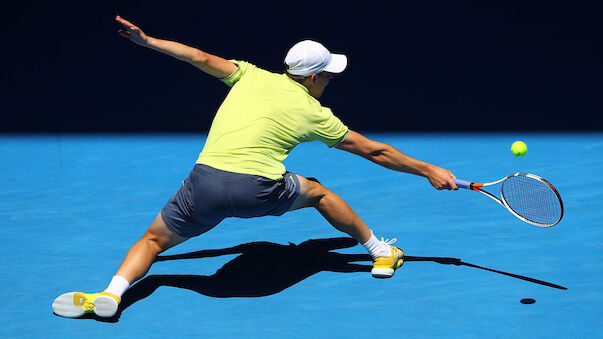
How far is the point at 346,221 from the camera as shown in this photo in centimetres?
580

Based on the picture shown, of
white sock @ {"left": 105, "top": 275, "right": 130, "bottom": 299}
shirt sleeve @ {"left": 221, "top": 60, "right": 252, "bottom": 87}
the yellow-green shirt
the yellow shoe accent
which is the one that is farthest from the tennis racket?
white sock @ {"left": 105, "top": 275, "right": 130, "bottom": 299}

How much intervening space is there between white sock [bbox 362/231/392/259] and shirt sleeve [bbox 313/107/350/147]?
655mm

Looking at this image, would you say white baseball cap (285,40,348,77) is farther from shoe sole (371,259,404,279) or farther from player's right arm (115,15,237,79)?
shoe sole (371,259,404,279)

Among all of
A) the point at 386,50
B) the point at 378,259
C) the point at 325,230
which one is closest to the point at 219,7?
the point at 386,50

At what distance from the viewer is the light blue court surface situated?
5.37 meters

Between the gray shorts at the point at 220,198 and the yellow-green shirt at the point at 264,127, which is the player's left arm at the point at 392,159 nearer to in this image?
the yellow-green shirt at the point at 264,127

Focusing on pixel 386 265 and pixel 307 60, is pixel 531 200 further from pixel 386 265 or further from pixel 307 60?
pixel 307 60

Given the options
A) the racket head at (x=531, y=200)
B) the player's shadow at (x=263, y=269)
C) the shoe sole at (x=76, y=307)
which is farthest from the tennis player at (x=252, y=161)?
the racket head at (x=531, y=200)

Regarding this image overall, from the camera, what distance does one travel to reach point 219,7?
412 inches

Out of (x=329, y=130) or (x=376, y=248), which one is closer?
(x=329, y=130)

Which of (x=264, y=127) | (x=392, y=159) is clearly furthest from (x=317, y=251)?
(x=264, y=127)

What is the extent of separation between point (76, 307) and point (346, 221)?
1.55 meters

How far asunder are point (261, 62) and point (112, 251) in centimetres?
352

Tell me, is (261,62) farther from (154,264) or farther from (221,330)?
(221,330)
